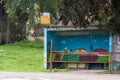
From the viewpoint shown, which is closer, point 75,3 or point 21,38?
point 75,3

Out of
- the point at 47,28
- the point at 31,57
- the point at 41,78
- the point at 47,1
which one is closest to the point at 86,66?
the point at 47,28

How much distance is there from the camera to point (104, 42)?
2261 cm

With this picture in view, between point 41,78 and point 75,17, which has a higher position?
point 75,17

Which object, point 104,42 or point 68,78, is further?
point 104,42

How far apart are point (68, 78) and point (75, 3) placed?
13.5 meters

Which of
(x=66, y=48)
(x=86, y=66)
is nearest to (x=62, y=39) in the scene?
(x=66, y=48)

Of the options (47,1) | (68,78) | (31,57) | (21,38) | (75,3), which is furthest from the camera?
(21,38)

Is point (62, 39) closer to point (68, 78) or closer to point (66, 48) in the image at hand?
point (66, 48)

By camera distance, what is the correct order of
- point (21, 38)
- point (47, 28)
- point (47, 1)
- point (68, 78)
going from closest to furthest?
point (47, 1) → point (68, 78) → point (47, 28) → point (21, 38)

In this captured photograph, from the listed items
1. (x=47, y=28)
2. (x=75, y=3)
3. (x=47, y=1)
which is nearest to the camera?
(x=75, y=3)

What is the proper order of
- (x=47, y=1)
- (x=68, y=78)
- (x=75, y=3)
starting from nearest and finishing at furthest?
(x=75, y=3) → (x=47, y=1) → (x=68, y=78)

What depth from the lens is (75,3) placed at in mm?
4758

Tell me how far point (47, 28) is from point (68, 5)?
57.3ft

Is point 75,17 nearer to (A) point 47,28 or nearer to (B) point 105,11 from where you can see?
(B) point 105,11
